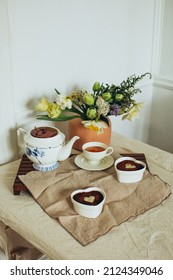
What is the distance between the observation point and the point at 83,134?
131 cm

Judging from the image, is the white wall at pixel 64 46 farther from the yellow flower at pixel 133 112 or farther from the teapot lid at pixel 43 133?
the yellow flower at pixel 133 112

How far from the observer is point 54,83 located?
1.42 m

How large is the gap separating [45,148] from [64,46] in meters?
0.49

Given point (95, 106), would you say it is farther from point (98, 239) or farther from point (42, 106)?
point (98, 239)

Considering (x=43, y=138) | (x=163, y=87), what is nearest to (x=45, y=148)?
(x=43, y=138)

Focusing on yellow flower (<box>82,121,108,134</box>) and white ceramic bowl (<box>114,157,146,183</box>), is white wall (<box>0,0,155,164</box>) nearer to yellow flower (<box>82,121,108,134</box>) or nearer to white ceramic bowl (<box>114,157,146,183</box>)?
yellow flower (<box>82,121,108,134</box>)

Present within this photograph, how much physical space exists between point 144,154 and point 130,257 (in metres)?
0.51

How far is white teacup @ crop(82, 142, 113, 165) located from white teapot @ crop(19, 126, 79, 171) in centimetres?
6

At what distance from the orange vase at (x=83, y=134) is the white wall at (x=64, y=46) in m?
0.18

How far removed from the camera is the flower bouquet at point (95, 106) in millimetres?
1259

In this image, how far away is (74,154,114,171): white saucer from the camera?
3.89 ft

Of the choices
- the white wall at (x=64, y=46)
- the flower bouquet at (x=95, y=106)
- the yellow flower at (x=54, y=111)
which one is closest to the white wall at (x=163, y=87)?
the white wall at (x=64, y=46)

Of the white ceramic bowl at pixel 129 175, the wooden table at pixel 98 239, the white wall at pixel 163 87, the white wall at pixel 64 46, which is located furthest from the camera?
the white wall at pixel 163 87

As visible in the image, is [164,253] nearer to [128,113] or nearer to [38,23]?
[128,113]
